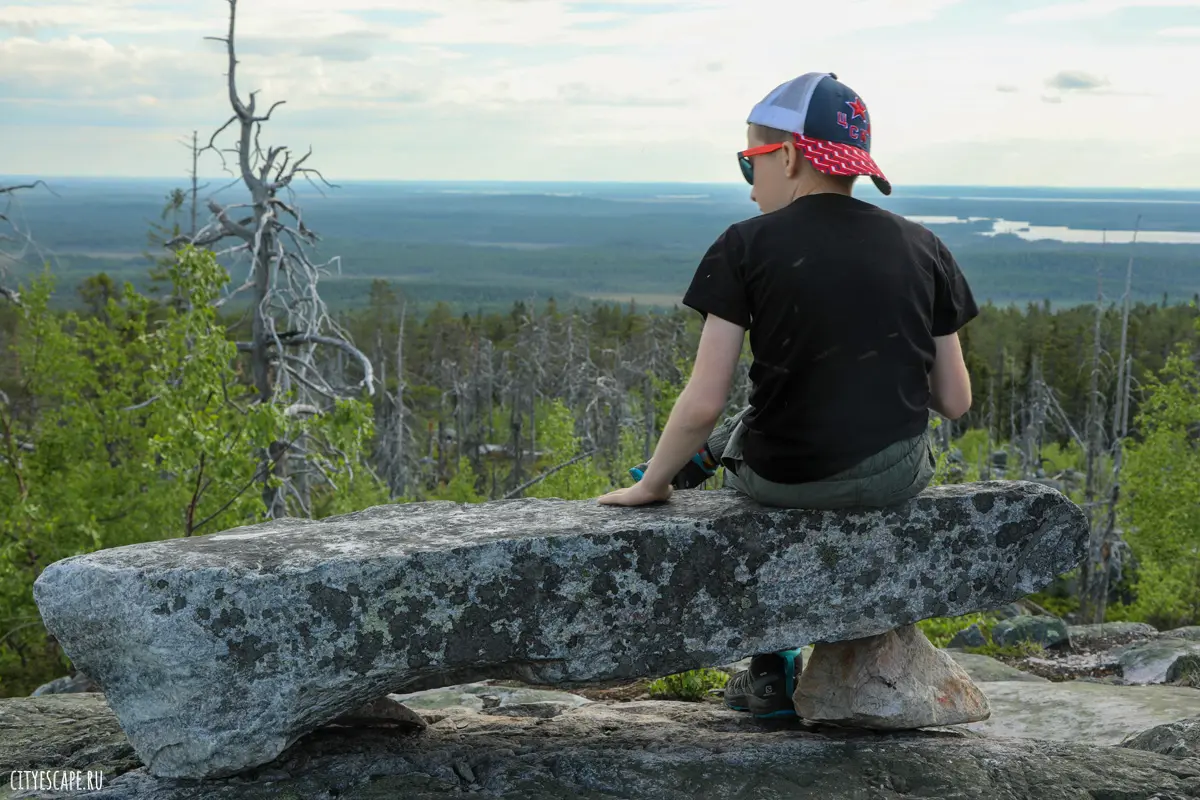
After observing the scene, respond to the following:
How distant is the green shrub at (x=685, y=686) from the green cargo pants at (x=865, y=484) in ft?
9.02

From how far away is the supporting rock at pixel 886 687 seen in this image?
6188 mm

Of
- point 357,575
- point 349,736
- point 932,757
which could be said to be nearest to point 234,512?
point 349,736

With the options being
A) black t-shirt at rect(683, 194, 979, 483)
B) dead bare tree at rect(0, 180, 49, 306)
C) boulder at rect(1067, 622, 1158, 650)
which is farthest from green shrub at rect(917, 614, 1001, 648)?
dead bare tree at rect(0, 180, 49, 306)

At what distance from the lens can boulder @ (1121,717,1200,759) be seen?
244 inches

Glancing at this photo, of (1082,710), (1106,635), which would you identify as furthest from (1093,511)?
(1082,710)

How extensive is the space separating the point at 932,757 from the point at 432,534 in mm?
3172

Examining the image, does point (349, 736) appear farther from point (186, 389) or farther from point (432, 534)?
point (186, 389)

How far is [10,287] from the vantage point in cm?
1639

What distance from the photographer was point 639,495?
19.8ft

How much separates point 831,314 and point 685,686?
4.03 m

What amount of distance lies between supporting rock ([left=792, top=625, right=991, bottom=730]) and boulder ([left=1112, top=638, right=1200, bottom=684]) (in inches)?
212

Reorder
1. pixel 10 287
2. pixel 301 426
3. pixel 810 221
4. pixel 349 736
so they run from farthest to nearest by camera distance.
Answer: pixel 10 287
pixel 301 426
pixel 349 736
pixel 810 221

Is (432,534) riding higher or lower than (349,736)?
higher

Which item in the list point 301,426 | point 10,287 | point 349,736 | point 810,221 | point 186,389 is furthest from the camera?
point 10,287
